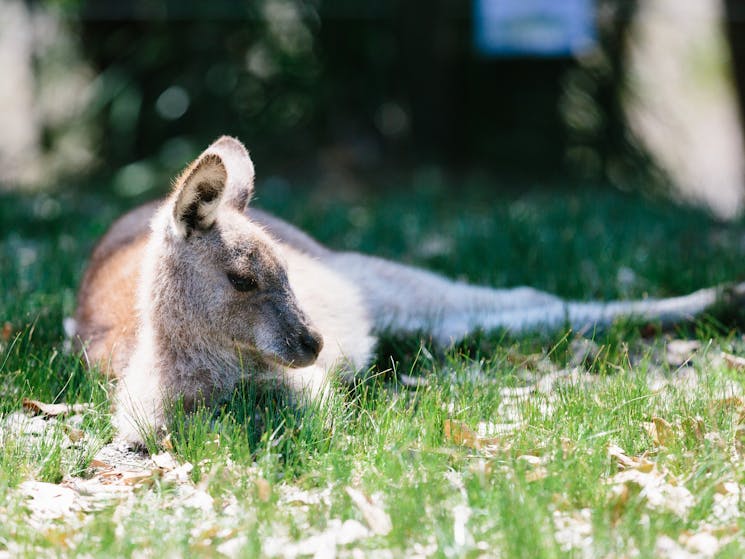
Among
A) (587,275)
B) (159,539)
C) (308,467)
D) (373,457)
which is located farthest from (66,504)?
(587,275)

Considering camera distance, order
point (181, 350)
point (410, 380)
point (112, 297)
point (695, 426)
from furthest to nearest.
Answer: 1. point (112, 297)
2. point (410, 380)
3. point (181, 350)
4. point (695, 426)

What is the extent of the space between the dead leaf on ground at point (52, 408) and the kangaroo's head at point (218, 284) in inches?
15.8

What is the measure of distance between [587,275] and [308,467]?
261 centimetres

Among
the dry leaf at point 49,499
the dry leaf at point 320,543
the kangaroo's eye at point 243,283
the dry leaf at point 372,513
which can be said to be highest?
the kangaroo's eye at point 243,283

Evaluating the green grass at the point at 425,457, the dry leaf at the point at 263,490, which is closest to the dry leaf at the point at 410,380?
the green grass at the point at 425,457

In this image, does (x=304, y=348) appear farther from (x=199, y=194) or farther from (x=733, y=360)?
(x=733, y=360)

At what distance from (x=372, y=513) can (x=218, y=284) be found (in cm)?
104

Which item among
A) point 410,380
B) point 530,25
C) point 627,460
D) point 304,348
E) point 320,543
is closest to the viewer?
point 320,543

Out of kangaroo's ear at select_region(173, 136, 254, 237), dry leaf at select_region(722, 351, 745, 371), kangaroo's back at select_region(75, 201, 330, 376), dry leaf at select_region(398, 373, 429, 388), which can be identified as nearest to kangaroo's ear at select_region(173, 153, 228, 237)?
kangaroo's ear at select_region(173, 136, 254, 237)

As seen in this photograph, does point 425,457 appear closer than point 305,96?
Yes

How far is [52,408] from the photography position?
3.50 metres

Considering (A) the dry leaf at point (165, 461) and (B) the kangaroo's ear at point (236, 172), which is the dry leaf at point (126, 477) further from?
(B) the kangaroo's ear at point (236, 172)

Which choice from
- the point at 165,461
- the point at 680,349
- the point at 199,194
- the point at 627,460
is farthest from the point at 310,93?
the point at 627,460

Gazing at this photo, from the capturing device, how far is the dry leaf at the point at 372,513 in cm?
256
